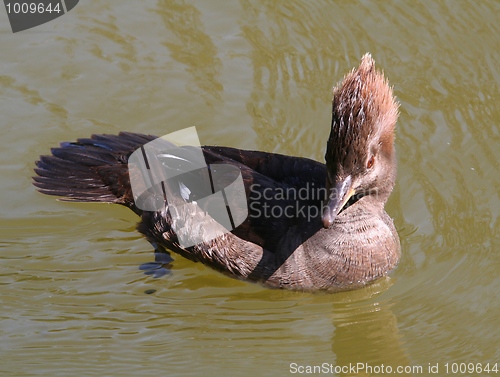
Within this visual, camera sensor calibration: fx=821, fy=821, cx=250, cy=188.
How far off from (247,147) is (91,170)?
58.5 inches

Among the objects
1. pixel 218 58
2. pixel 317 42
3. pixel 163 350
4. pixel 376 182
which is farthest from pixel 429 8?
pixel 163 350

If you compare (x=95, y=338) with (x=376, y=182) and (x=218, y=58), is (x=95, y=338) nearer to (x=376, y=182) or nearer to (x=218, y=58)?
(x=376, y=182)

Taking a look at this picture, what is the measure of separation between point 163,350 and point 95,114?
2.91m

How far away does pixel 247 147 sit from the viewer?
7.52 metres

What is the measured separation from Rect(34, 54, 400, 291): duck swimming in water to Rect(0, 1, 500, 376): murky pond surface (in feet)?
0.68
